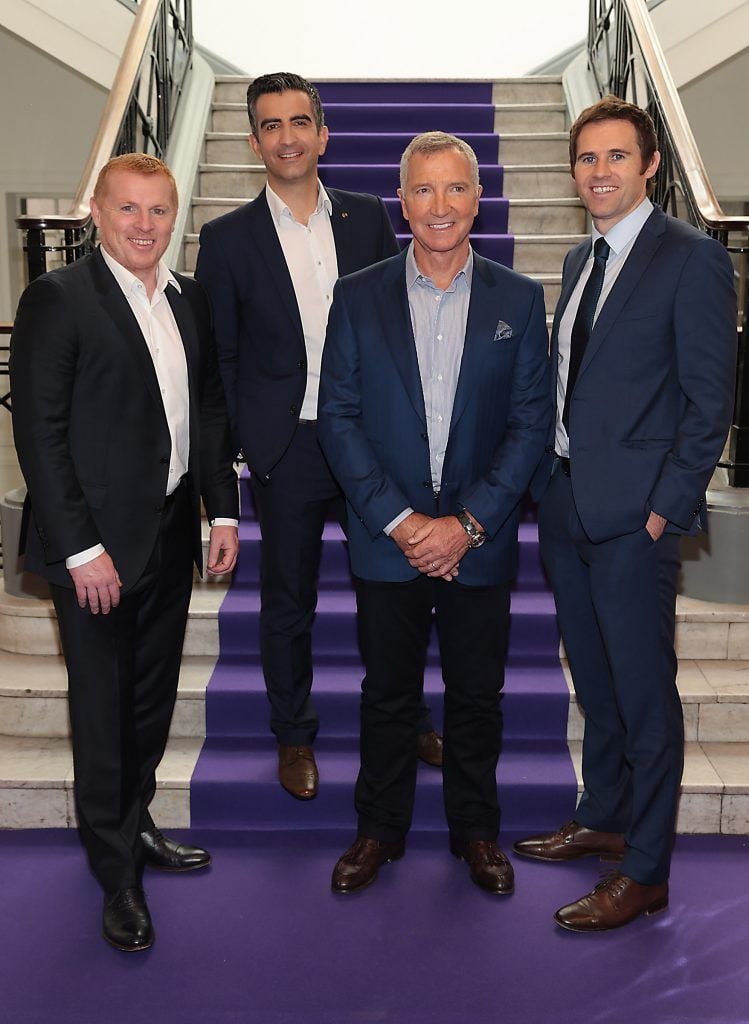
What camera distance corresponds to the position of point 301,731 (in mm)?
3348

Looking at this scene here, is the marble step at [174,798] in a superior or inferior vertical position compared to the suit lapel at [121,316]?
inferior

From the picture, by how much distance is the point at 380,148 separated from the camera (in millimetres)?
6344

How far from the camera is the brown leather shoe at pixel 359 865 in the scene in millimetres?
2963

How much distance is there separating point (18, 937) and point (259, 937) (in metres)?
0.61

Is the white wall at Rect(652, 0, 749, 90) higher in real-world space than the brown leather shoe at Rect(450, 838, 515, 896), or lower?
higher

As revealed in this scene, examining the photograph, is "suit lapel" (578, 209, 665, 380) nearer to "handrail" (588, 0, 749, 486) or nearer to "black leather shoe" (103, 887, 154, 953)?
"handrail" (588, 0, 749, 486)

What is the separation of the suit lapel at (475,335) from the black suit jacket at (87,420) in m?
0.67

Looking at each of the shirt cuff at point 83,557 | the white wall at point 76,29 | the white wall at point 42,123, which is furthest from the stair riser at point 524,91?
the shirt cuff at point 83,557

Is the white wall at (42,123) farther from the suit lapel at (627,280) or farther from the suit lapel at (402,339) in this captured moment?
the suit lapel at (627,280)

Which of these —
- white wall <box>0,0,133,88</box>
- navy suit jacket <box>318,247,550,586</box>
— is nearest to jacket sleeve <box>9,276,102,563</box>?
navy suit jacket <box>318,247,550,586</box>

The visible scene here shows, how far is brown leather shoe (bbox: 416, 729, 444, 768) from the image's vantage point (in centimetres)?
342

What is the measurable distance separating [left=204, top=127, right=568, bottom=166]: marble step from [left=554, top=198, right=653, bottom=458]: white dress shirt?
3804 millimetres

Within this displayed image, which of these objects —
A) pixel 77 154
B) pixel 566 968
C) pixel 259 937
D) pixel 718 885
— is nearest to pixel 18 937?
pixel 259 937

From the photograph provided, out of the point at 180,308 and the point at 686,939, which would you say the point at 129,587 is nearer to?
the point at 180,308
